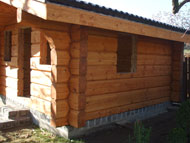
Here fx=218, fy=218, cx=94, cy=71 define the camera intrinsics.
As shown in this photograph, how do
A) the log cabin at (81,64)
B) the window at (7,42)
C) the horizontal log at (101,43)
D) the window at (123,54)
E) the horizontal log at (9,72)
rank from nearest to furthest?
the log cabin at (81,64)
the horizontal log at (101,43)
the horizontal log at (9,72)
the window at (7,42)
the window at (123,54)

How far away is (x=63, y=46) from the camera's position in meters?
4.72

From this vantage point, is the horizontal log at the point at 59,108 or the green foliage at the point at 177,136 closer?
the green foliage at the point at 177,136

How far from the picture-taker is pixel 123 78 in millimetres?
6098

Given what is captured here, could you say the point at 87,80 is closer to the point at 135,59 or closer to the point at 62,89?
the point at 62,89

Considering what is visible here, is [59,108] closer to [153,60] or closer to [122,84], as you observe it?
[122,84]

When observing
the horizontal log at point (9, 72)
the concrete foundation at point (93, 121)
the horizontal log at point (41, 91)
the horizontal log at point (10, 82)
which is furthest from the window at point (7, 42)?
the horizontal log at point (41, 91)

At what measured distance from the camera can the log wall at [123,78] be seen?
523 cm

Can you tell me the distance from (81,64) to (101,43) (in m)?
0.94

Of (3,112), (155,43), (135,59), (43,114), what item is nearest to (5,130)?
(3,112)

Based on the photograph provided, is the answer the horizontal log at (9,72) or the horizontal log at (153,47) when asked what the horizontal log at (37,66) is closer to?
the horizontal log at (9,72)

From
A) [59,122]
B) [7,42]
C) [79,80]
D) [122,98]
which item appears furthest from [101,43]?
[7,42]

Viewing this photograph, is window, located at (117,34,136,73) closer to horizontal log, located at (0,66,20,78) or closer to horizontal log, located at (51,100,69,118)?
horizontal log, located at (51,100,69,118)

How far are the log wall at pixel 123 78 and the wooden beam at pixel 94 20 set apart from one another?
2.10ft

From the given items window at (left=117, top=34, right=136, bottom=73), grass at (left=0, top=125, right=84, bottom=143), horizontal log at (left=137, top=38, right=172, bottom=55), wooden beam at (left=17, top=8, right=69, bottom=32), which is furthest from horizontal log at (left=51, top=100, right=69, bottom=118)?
window at (left=117, top=34, right=136, bottom=73)
